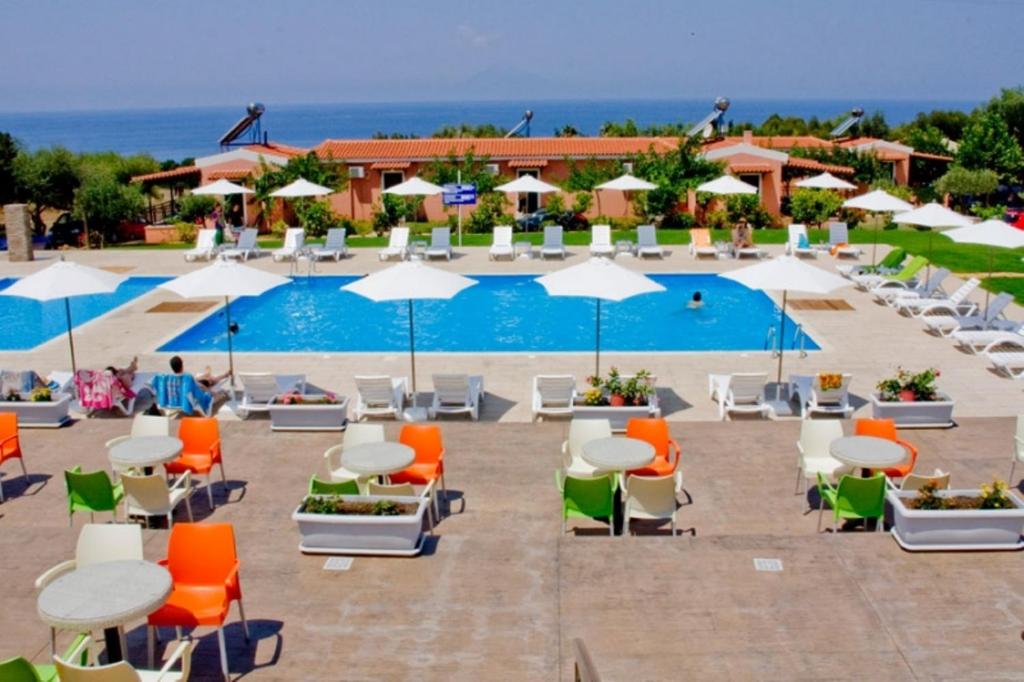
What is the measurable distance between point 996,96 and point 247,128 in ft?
121

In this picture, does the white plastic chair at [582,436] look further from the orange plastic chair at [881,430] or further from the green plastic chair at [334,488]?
the orange plastic chair at [881,430]

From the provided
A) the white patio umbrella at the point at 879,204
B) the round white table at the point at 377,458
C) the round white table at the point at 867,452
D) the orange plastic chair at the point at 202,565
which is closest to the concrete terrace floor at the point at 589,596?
the orange plastic chair at the point at 202,565

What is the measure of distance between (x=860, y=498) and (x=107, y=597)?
22.6ft

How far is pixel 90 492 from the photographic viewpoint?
1007 centimetres

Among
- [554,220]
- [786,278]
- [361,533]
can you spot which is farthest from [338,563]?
[554,220]

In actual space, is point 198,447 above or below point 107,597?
below

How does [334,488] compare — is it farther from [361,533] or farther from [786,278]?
[786,278]

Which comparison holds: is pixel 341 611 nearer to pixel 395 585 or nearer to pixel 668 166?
pixel 395 585

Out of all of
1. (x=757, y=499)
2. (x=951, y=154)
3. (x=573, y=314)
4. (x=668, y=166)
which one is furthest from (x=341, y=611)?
(x=951, y=154)

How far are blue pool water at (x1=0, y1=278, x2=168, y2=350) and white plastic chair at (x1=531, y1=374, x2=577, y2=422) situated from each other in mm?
11254

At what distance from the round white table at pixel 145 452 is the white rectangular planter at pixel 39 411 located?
3.23 m

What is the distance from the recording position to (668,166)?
108 ft

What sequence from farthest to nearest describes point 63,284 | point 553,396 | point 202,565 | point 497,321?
point 497,321 → point 63,284 → point 553,396 → point 202,565

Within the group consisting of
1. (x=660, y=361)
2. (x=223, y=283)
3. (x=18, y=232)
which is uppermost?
(x=223, y=283)
